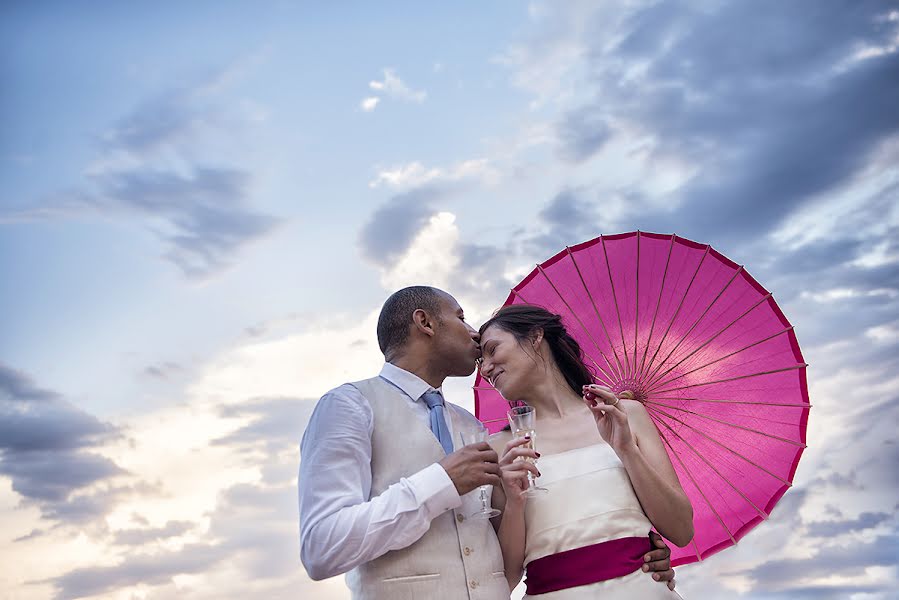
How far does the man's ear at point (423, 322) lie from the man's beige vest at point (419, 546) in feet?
1.96

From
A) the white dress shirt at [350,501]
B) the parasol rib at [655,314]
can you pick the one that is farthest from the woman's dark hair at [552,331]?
the white dress shirt at [350,501]

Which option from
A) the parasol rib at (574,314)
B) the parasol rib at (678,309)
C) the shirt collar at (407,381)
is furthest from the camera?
the parasol rib at (574,314)

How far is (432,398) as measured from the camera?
4730mm

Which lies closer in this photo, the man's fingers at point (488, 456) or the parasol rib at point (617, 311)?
the man's fingers at point (488, 456)

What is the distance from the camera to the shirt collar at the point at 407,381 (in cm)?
468

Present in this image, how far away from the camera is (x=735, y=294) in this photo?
5.70 metres

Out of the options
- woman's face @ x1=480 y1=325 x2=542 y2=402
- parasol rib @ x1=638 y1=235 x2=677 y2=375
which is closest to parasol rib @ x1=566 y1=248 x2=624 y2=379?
parasol rib @ x1=638 y1=235 x2=677 y2=375

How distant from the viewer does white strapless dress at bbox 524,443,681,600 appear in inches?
179

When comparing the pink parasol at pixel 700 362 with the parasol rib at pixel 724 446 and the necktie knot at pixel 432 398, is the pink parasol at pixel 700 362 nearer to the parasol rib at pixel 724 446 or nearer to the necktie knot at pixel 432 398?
the parasol rib at pixel 724 446

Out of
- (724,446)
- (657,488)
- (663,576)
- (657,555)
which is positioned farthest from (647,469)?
(724,446)

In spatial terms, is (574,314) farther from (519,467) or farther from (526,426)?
(519,467)

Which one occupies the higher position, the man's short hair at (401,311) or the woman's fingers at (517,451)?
the man's short hair at (401,311)

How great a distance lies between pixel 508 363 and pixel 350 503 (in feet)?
5.83

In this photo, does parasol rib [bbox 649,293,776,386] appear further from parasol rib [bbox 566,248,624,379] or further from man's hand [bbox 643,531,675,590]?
man's hand [bbox 643,531,675,590]
